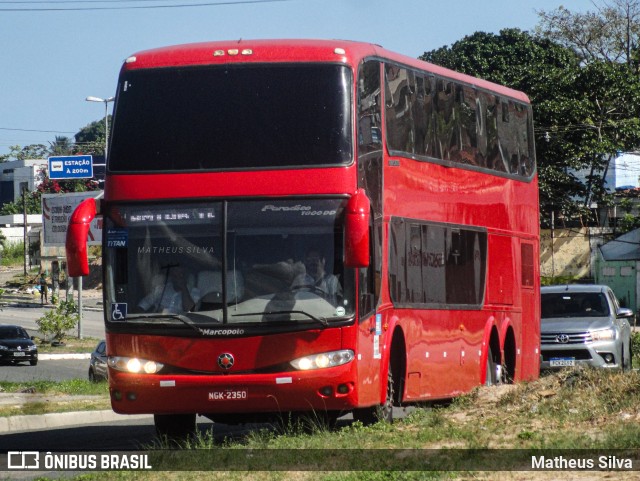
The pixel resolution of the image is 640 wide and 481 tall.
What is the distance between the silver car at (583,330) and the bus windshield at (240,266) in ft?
34.9

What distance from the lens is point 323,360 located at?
41.1 feet

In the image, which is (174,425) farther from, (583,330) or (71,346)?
(71,346)

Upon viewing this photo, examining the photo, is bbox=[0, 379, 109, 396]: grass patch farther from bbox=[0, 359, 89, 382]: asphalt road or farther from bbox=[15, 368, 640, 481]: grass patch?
bbox=[15, 368, 640, 481]: grass patch

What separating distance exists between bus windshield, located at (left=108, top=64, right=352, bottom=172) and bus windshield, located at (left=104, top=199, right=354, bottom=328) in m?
0.52

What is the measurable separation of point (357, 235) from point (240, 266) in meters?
1.29

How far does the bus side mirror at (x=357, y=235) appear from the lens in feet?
39.5

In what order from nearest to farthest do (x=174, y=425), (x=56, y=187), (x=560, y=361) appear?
(x=174, y=425) → (x=560, y=361) → (x=56, y=187)

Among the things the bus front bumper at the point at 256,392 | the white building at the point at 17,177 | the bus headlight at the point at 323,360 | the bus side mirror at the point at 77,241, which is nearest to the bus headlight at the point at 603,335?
the bus front bumper at the point at 256,392

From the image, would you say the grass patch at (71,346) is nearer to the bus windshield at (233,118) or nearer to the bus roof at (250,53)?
the bus roof at (250,53)

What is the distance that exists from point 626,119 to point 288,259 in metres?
47.2

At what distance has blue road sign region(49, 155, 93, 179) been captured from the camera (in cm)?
4544

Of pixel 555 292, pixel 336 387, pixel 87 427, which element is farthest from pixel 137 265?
pixel 555 292

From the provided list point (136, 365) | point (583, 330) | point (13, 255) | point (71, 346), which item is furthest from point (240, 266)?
point (13, 255)

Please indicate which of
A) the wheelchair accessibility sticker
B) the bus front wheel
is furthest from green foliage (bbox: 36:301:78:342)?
the wheelchair accessibility sticker
